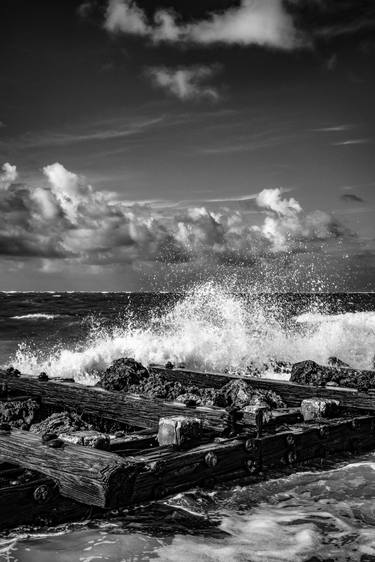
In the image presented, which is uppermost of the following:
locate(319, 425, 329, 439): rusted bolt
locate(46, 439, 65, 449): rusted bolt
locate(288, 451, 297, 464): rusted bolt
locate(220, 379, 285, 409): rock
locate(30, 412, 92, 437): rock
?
locate(46, 439, 65, 449): rusted bolt

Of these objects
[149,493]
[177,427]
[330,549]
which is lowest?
[330,549]

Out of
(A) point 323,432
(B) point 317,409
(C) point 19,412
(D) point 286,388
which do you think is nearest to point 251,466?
(A) point 323,432

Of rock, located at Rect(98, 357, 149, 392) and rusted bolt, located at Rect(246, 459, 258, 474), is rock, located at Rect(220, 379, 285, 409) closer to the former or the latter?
rock, located at Rect(98, 357, 149, 392)

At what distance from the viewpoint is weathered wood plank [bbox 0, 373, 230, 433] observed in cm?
579

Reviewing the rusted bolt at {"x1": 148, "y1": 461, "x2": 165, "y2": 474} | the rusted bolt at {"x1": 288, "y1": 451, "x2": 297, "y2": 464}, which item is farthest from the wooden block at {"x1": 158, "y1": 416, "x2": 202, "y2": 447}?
the rusted bolt at {"x1": 288, "y1": 451, "x2": 297, "y2": 464}

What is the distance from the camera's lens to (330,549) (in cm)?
364

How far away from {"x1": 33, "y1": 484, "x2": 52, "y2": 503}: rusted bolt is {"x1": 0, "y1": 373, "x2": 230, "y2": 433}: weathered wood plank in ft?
6.44

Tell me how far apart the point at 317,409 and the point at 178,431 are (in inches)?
86.8

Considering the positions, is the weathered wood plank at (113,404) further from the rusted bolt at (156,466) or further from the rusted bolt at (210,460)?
the rusted bolt at (156,466)

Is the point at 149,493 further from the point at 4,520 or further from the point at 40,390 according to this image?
the point at 40,390

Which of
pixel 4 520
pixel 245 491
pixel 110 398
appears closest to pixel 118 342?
pixel 110 398

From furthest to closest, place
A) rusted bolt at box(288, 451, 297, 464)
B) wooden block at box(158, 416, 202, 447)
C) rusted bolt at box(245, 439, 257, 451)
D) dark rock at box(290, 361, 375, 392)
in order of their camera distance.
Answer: dark rock at box(290, 361, 375, 392)
rusted bolt at box(288, 451, 297, 464)
rusted bolt at box(245, 439, 257, 451)
wooden block at box(158, 416, 202, 447)

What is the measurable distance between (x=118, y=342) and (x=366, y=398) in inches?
370

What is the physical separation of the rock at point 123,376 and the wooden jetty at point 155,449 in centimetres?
120
